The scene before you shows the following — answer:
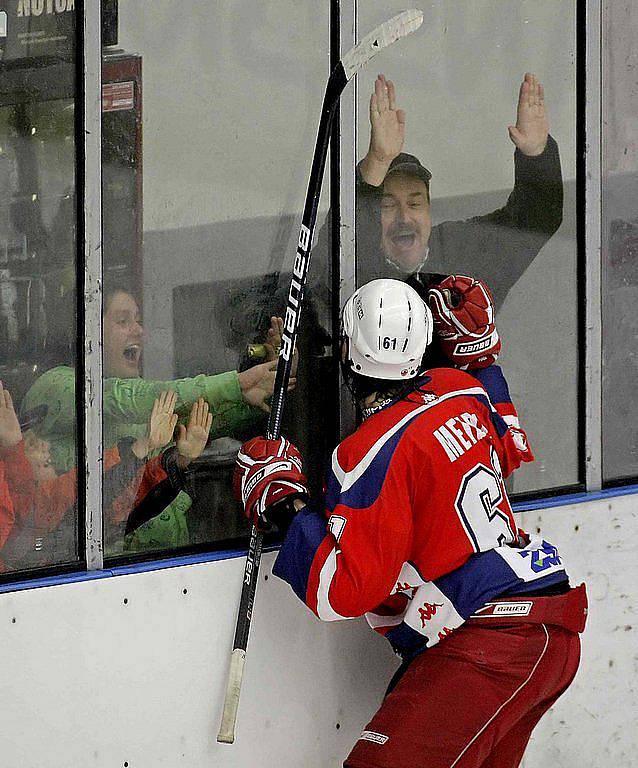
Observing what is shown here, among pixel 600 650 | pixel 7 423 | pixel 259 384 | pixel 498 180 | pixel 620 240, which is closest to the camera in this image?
pixel 7 423

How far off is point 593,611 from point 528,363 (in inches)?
26.8

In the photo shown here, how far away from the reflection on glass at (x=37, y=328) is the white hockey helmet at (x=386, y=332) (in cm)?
57

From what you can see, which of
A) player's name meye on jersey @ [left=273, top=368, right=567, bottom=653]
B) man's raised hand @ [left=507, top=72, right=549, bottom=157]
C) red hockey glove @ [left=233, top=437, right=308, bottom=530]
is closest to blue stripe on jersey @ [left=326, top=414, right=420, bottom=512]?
player's name meye on jersey @ [left=273, top=368, right=567, bottom=653]

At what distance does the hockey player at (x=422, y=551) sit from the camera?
7.49 feet

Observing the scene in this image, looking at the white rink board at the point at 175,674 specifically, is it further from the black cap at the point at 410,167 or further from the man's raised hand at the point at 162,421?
the black cap at the point at 410,167

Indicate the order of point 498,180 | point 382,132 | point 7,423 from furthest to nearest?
point 498,180 → point 382,132 → point 7,423

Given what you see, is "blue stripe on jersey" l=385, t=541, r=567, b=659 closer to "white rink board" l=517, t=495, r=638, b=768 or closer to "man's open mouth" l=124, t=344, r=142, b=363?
"white rink board" l=517, t=495, r=638, b=768

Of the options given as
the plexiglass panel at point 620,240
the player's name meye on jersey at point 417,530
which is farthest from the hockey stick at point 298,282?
the plexiglass panel at point 620,240

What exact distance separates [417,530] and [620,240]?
1.34 meters

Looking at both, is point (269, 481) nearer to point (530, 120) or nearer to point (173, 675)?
point (173, 675)

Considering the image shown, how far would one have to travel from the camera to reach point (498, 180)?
3.00 meters

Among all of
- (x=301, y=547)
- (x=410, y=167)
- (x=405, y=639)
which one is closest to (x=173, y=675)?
(x=301, y=547)

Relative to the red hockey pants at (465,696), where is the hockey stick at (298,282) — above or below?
above

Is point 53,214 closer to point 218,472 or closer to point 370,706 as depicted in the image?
Result: point 218,472
